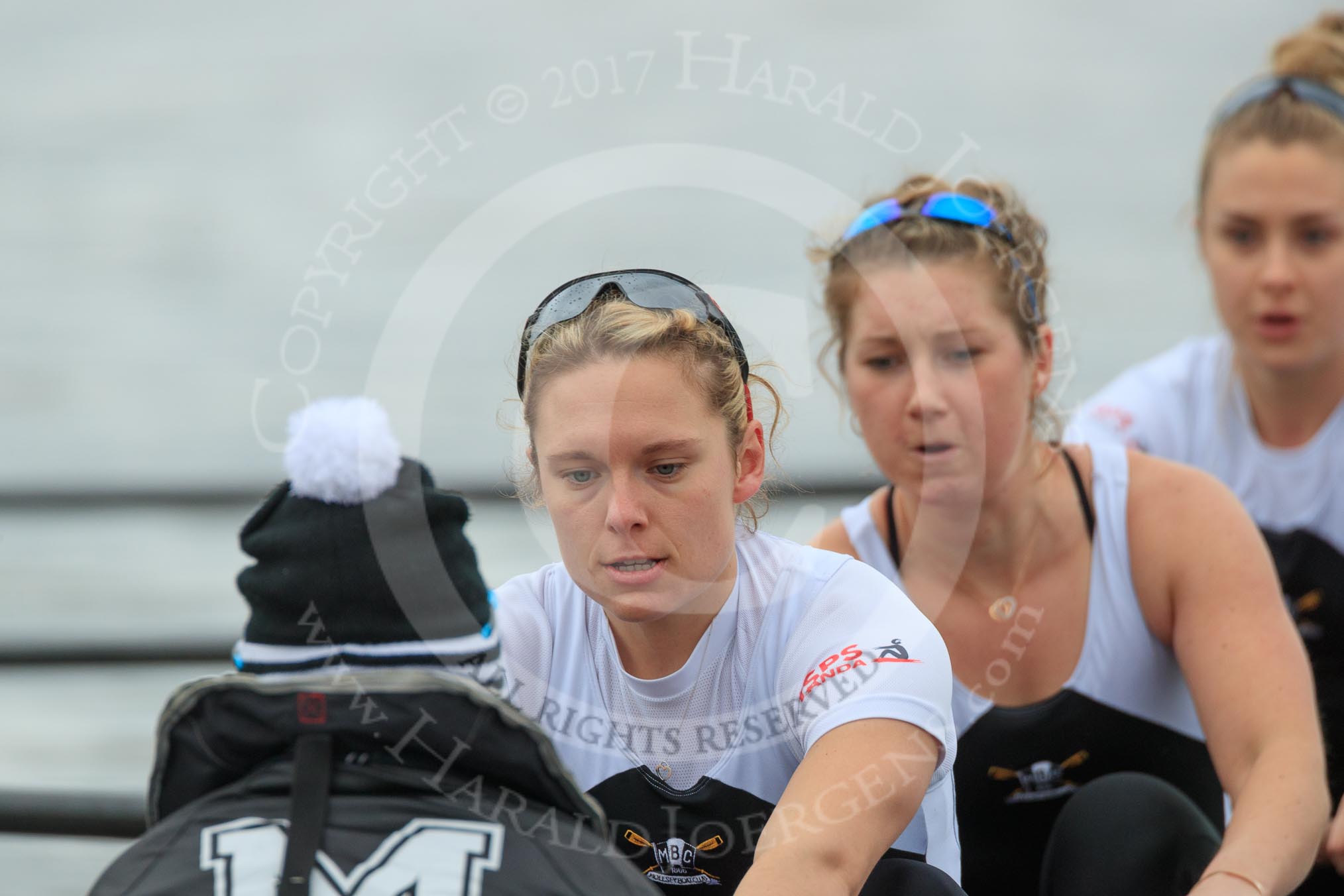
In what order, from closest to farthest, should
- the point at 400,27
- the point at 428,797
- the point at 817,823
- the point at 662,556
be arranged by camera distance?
the point at 428,797 → the point at 817,823 → the point at 662,556 → the point at 400,27

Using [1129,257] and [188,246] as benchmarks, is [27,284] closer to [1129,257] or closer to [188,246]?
[188,246]

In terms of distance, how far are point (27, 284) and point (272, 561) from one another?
10983 millimetres

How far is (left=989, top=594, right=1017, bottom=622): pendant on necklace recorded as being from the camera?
85.1 inches

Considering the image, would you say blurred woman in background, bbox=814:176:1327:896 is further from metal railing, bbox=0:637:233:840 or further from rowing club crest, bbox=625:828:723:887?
metal railing, bbox=0:637:233:840

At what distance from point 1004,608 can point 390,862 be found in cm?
127

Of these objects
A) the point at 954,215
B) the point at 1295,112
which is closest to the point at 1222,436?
the point at 1295,112

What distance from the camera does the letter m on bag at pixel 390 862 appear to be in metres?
1.12

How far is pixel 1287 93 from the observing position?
8.34ft

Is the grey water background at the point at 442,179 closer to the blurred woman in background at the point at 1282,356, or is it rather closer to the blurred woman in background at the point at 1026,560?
the blurred woman in background at the point at 1282,356

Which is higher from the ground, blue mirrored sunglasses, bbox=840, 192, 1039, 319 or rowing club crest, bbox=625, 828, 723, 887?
blue mirrored sunglasses, bbox=840, 192, 1039, 319

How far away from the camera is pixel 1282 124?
98.6 inches

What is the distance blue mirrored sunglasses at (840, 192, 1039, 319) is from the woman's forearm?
0.71 metres

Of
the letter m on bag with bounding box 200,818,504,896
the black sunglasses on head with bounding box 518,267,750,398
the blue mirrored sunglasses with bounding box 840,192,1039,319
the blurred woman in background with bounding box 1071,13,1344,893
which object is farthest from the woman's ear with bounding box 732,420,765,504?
the blurred woman in background with bounding box 1071,13,1344,893

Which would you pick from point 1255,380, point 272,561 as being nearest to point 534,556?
point 1255,380
